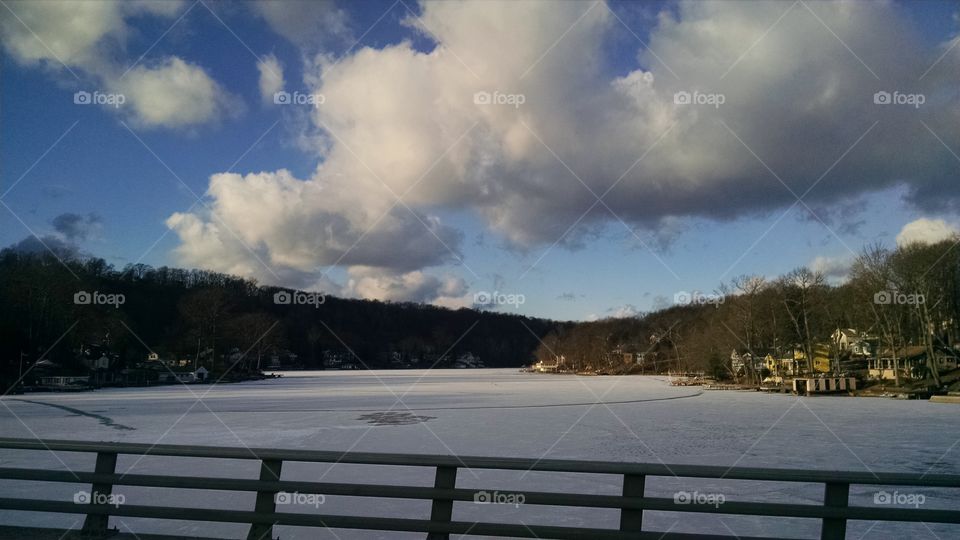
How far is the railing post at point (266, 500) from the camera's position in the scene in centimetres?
515

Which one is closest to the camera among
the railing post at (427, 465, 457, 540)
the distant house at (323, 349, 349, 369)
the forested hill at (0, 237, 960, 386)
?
the railing post at (427, 465, 457, 540)

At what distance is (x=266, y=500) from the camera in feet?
17.1

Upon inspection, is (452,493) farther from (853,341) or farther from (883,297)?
(853,341)

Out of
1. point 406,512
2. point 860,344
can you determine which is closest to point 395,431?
point 406,512

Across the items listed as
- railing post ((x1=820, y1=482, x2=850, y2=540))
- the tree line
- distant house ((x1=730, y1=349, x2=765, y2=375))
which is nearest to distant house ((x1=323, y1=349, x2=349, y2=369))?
the tree line

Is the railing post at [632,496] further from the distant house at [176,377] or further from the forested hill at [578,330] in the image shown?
the distant house at [176,377]

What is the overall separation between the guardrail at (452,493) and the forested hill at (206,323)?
25.0 meters

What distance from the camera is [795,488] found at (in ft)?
36.6

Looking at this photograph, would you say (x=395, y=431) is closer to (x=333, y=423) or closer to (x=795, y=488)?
(x=333, y=423)

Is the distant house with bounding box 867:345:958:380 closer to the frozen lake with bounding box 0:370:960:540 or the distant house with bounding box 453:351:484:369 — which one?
the frozen lake with bounding box 0:370:960:540

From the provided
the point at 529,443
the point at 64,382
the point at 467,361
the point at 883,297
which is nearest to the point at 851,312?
the point at 883,297

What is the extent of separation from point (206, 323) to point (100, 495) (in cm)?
7990

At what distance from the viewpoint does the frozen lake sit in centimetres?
852

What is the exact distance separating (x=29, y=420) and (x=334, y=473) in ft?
61.6
